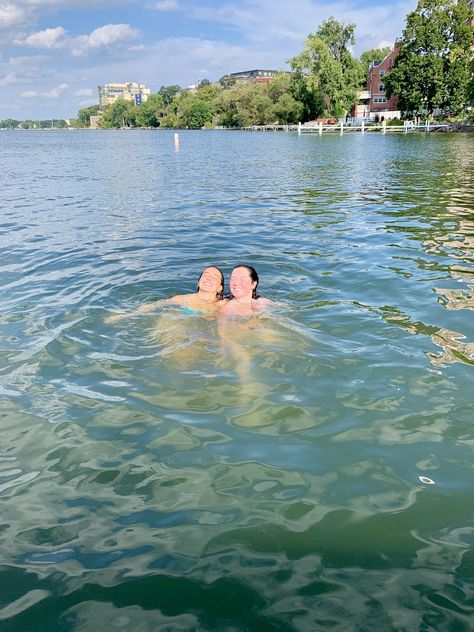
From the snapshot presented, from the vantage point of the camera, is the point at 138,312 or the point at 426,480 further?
the point at 138,312

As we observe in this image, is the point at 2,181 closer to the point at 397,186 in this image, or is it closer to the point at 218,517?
the point at 397,186

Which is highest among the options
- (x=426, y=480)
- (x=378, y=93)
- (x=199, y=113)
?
(x=199, y=113)

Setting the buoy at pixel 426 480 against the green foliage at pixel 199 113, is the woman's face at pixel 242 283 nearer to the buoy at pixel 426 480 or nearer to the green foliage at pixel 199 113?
the buoy at pixel 426 480

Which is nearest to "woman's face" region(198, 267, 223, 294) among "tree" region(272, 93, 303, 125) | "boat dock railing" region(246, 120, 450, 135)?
"boat dock railing" region(246, 120, 450, 135)

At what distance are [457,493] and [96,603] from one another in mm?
2246

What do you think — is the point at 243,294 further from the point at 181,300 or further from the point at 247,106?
the point at 247,106

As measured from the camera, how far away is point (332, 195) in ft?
58.4

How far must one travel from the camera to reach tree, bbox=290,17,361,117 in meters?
86.3

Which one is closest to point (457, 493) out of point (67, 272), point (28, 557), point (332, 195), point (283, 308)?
point (28, 557)

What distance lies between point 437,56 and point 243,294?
75585 mm

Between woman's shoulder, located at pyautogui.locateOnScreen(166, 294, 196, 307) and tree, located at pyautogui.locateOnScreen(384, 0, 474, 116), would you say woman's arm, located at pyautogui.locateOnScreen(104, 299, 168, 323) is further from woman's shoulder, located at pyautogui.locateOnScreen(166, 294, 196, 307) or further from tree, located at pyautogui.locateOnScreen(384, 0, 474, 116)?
tree, located at pyautogui.locateOnScreen(384, 0, 474, 116)

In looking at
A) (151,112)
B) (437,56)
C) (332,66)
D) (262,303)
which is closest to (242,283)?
(262,303)

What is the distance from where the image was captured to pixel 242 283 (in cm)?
653

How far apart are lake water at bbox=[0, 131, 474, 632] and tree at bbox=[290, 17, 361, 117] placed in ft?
290
